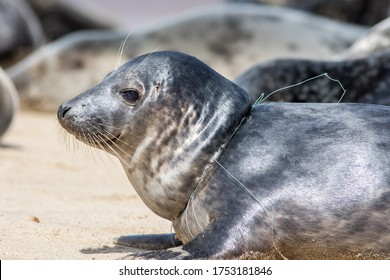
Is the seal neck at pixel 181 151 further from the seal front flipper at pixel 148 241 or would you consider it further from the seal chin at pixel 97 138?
the seal front flipper at pixel 148 241

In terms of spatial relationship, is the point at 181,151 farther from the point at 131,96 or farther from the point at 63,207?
the point at 63,207

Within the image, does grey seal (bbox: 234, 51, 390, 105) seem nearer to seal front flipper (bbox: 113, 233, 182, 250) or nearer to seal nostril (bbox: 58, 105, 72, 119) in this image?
seal front flipper (bbox: 113, 233, 182, 250)

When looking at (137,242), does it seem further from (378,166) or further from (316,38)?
(316,38)

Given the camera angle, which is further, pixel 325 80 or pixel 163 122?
pixel 325 80

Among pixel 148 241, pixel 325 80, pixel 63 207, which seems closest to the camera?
pixel 148 241

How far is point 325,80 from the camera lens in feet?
19.0

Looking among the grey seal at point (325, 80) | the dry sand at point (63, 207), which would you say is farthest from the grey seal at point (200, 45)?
the grey seal at point (325, 80)

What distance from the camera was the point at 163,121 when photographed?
10.9 ft

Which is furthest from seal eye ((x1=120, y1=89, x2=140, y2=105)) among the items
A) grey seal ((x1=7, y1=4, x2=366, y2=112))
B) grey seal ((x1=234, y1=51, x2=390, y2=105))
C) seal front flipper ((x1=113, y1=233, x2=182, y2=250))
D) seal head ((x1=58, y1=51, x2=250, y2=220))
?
grey seal ((x1=7, y1=4, x2=366, y2=112))

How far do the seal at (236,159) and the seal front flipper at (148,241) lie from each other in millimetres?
220

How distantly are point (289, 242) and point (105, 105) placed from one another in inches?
33.5

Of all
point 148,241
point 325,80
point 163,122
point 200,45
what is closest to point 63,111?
point 163,122

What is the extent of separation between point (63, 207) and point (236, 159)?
148cm
